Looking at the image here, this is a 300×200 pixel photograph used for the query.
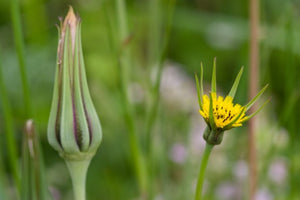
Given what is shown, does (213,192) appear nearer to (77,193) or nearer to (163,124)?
(163,124)

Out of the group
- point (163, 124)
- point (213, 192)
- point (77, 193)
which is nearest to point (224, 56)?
point (213, 192)

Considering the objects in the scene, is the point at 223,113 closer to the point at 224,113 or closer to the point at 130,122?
the point at 224,113

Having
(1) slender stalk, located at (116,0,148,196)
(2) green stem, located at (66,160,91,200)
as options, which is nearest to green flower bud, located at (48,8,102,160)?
(2) green stem, located at (66,160,91,200)

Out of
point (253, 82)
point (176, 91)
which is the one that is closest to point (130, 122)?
point (253, 82)

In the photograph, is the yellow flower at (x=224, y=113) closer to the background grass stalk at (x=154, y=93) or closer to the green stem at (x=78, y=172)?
the green stem at (x=78, y=172)

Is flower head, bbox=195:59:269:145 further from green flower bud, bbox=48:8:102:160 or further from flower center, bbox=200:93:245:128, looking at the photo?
green flower bud, bbox=48:8:102:160
